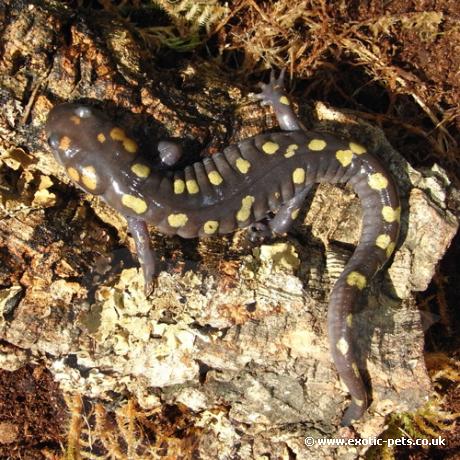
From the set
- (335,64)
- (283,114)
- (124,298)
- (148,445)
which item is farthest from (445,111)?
(148,445)

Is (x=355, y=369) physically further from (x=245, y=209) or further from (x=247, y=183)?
(x=247, y=183)

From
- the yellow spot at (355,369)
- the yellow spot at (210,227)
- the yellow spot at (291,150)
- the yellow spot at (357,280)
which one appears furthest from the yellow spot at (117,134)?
the yellow spot at (355,369)

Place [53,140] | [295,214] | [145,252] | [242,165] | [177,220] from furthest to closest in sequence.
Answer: [295,214] → [242,165] → [177,220] → [145,252] → [53,140]

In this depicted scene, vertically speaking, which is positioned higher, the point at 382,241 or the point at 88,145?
the point at 382,241

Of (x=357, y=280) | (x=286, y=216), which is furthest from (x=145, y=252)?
(x=357, y=280)

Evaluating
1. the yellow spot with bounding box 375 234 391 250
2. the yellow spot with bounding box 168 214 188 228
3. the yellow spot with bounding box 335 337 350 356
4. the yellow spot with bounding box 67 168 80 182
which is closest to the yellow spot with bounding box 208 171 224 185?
the yellow spot with bounding box 168 214 188 228

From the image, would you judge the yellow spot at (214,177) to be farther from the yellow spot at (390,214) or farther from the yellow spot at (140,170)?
the yellow spot at (390,214)
